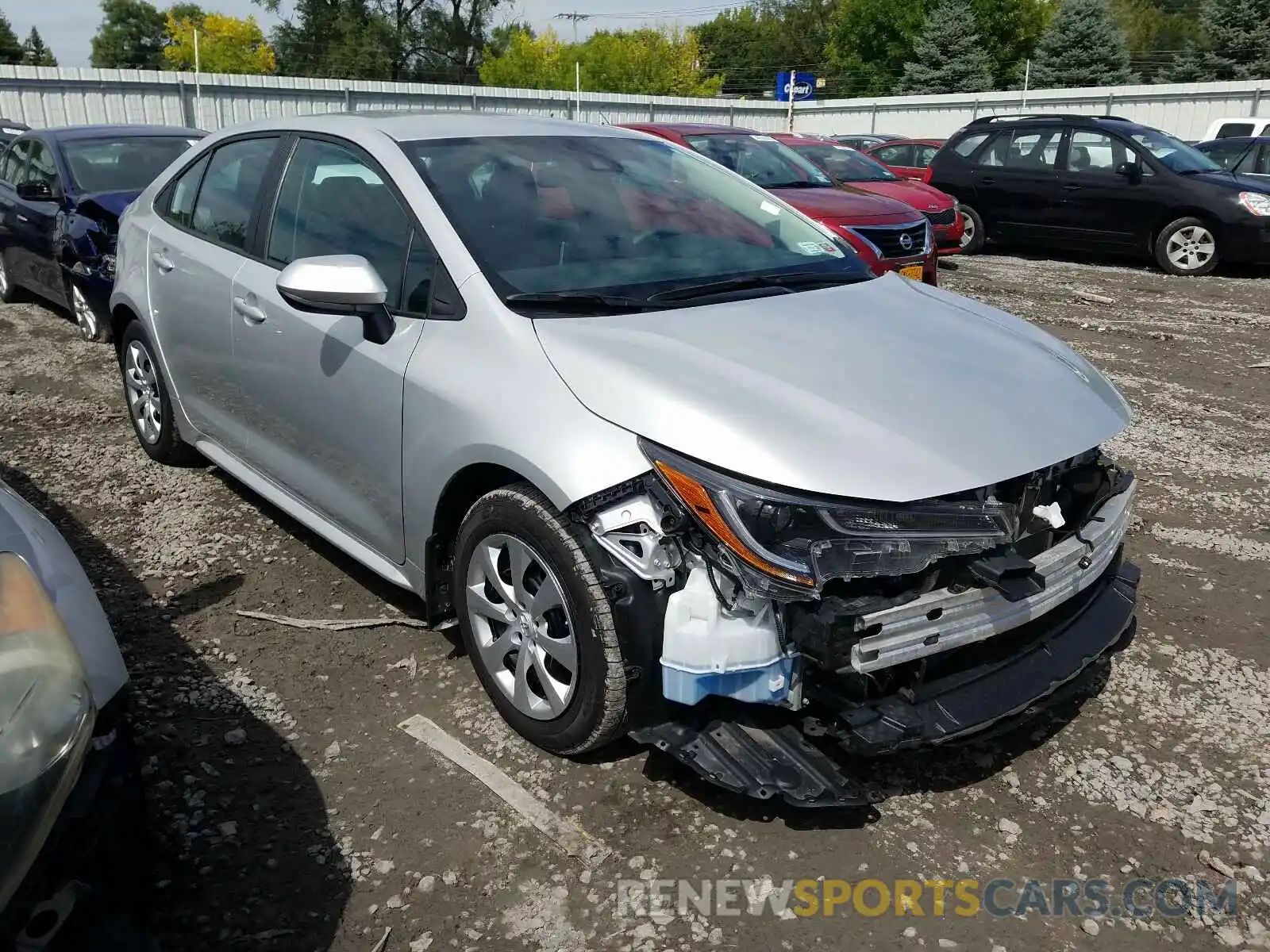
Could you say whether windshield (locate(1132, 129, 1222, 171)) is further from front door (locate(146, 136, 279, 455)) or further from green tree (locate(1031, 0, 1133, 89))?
green tree (locate(1031, 0, 1133, 89))

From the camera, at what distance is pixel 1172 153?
38.8ft

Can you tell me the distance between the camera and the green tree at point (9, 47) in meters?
Result: 66.4

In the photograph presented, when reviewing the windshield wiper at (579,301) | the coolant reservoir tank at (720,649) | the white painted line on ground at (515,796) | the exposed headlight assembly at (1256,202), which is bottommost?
the white painted line on ground at (515,796)

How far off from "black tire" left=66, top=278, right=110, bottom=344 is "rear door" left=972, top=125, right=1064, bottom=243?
10.3 meters

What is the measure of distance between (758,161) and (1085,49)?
4399cm

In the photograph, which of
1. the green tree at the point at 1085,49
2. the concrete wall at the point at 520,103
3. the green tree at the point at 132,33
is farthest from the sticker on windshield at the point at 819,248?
the green tree at the point at 132,33

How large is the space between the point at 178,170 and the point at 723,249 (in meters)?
2.69

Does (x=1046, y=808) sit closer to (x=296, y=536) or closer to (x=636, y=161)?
(x=636, y=161)

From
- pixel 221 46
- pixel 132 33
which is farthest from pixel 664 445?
pixel 132 33

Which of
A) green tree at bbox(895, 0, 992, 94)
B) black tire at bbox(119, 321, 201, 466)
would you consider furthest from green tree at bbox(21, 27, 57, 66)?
black tire at bbox(119, 321, 201, 466)

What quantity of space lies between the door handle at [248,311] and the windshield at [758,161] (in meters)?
6.50

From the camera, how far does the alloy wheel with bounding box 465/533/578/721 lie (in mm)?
2639

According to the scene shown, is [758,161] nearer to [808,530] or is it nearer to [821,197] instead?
[821,197]

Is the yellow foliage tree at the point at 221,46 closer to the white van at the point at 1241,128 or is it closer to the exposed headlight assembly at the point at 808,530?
the white van at the point at 1241,128
